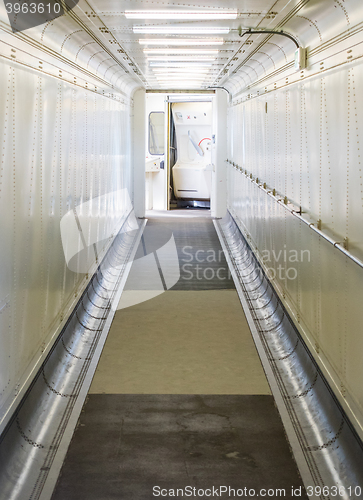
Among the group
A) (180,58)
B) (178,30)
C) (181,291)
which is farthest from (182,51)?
(181,291)

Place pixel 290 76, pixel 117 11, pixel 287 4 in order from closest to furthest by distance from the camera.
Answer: pixel 287 4 → pixel 117 11 → pixel 290 76

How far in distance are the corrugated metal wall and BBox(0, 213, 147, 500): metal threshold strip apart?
2.12 metres

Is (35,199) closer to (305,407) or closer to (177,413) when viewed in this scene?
(177,413)

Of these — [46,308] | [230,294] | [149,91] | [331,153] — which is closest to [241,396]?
[46,308]

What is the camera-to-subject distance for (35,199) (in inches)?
174

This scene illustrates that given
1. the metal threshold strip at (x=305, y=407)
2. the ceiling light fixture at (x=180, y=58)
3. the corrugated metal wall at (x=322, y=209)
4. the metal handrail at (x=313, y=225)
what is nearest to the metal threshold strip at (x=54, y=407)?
the metal threshold strip at (x=305, y=407)

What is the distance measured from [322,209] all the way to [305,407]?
1.68 meters

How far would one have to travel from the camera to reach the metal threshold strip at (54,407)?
12.0ft

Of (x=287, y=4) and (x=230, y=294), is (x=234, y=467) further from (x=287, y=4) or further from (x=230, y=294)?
(x=230, y=294)

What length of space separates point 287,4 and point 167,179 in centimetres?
1168

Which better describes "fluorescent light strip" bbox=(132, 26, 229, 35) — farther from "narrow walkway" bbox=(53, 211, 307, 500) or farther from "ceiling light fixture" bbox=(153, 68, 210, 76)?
"ceiling light fixture" bbox=(153, 68, 210, 76)

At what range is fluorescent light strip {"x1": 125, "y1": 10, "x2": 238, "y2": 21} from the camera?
539 cm

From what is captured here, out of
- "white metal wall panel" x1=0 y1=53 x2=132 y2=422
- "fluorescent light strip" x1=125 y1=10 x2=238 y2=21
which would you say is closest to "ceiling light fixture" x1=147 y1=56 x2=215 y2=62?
"white metal wall panel" x1=0 y1=53 x2=132 y2=422

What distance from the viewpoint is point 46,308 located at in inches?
195
